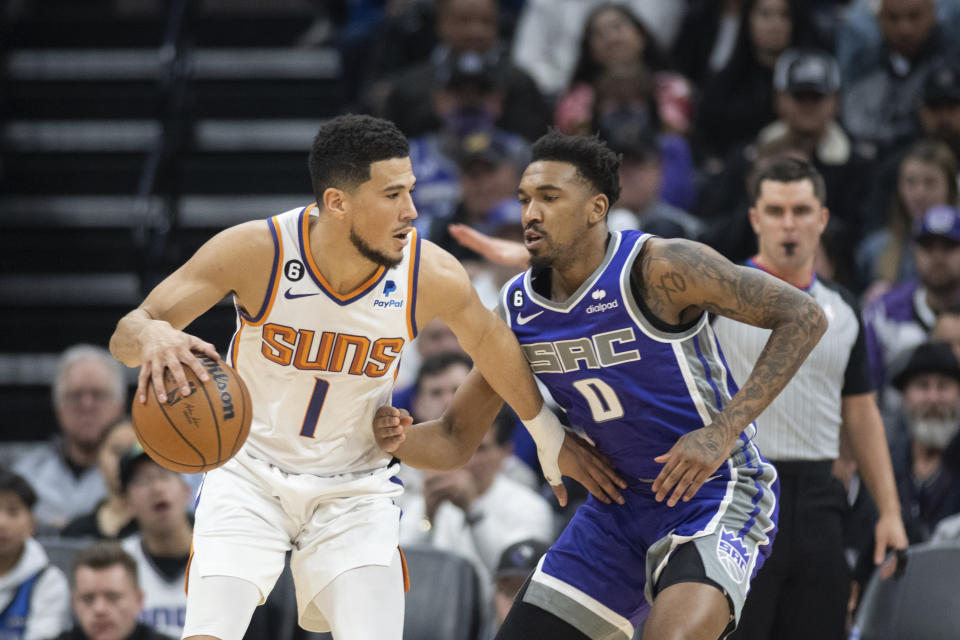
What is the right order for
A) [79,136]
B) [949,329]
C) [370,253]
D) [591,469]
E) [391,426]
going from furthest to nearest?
[79,136]
[949,329]
[591,469]
[391,426]
[370,253]

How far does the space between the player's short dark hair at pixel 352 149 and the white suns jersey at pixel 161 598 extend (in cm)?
299

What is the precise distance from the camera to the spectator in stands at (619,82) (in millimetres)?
9453

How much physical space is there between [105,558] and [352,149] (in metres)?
2.91

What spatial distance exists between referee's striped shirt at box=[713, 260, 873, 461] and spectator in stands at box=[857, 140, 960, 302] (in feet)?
8.50

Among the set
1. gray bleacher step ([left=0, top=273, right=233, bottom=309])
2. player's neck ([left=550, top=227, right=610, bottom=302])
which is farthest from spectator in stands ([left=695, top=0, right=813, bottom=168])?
player's neck ([left=550, top=227, right=610, bottom=302])

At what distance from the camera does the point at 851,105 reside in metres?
9.92

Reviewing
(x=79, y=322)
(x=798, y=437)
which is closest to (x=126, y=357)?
(x=798, y=437)

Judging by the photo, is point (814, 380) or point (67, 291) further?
point (67, 291)

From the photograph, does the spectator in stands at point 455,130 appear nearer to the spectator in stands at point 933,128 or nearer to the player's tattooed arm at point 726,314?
the spectator in stands at point 933,128

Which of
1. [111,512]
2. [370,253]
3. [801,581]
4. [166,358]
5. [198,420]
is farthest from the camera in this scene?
[111,512]

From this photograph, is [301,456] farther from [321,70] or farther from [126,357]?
[321,70]

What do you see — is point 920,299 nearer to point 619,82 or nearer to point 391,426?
point 619,82

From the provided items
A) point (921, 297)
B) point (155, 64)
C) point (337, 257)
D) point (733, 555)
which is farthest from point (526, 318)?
point (155, 64)

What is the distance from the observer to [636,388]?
4.79m
